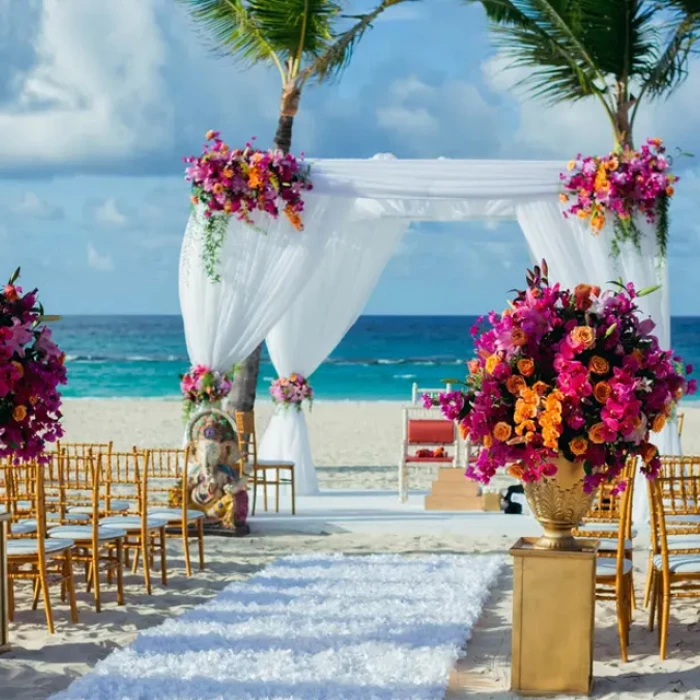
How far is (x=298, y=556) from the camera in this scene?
8.48m

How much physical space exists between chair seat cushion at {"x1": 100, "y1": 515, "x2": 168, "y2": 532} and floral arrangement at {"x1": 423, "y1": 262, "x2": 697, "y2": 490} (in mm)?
2896

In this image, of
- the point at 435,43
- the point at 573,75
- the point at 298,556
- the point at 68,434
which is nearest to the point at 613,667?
the point at 298,556

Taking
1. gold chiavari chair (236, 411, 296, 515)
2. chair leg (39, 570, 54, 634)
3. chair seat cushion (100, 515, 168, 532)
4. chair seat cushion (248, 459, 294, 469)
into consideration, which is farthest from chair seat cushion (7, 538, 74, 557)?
chair seat cushion (248, 459, 294, 469)

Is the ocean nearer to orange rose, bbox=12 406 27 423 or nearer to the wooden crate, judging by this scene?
the wooden crate

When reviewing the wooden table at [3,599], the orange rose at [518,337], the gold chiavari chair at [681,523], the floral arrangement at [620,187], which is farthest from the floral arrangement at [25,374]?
the floral arrangement at [620,187]

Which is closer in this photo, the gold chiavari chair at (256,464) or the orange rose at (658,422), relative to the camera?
the orange rose at (658,422)

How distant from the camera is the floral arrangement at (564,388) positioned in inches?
191

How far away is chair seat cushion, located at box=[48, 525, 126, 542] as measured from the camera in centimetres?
671

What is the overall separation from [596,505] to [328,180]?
3.12m

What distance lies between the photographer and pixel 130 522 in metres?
7.43

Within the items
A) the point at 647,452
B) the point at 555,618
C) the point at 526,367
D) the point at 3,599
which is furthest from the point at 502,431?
the point at 3,599

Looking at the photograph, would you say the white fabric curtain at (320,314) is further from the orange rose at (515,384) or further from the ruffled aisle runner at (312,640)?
the orange rose at (515,384)

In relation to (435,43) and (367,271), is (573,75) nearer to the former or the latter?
(367,271)

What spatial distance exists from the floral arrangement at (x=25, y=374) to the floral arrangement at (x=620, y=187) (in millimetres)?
4737
